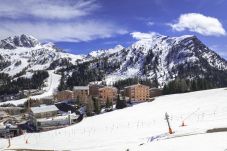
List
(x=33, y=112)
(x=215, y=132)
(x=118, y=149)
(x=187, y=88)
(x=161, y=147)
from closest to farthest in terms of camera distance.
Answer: (x=161, y=147) < (x=215, y=132) < (x=118, y=149) < (x=33, y=112) < (x=187, y=88)

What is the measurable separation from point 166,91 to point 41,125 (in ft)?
241

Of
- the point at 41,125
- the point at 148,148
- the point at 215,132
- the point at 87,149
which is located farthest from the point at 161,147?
the point at 41,125

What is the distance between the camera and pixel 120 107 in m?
156

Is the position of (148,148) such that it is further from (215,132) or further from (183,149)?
(215,132)

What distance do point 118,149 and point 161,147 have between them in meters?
14.8

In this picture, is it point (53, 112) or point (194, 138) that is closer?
point (194, 138)

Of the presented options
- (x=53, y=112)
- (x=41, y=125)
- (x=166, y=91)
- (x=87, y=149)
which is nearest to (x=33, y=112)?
(x=53, y=112)

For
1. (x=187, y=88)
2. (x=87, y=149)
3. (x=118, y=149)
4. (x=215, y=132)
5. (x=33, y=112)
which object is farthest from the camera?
(x=187, y=88)

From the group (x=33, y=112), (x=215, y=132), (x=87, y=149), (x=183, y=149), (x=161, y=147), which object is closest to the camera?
(x=183, y=149)

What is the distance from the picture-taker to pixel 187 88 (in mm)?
192875

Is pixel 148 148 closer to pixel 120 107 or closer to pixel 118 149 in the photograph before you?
pixel 118 149

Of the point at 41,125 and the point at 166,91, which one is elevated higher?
the point at 166,91

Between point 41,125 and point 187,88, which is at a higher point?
point 187,88

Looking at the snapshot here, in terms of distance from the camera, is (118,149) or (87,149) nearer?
(118,149)
